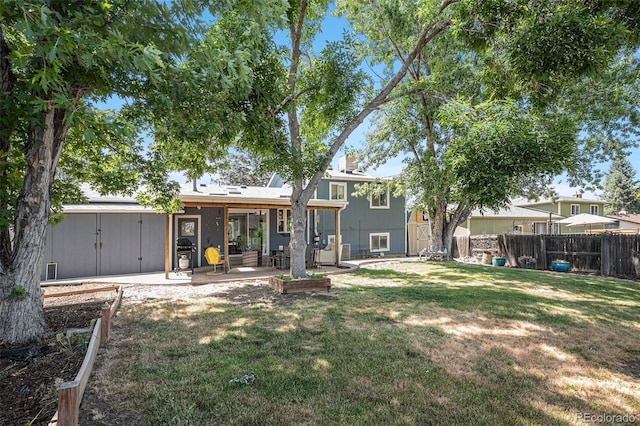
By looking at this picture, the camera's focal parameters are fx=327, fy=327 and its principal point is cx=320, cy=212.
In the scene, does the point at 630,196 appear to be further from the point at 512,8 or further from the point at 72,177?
the point at 72,177

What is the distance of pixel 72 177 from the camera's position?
299 inches

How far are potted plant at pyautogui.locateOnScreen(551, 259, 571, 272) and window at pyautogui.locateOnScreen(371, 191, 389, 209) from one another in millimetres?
8336

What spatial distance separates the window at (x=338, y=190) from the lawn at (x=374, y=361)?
33.5 ft

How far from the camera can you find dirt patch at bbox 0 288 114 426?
291 cm

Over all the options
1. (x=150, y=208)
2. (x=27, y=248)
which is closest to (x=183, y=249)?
(x=150, y=208)

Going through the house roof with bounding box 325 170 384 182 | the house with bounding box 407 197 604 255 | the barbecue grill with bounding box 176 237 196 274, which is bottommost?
the barbecue grill with bounding box 176 237 196 274

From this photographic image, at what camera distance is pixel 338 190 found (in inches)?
691

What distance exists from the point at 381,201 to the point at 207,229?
391 inches

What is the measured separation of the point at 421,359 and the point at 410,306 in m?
2.87

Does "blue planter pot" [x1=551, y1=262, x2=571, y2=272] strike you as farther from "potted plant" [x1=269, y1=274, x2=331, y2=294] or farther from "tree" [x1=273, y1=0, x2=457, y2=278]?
"potted plant" [x1=269, y1=274, x2=331, y2=294]

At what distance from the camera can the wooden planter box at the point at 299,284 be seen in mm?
8219

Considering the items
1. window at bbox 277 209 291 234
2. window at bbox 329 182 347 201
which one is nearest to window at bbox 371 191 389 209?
window at bbox 329 182 347 201

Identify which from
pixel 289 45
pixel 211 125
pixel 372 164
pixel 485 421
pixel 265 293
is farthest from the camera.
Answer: pixel 372 164

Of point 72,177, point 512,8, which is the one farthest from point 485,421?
point 72,177
